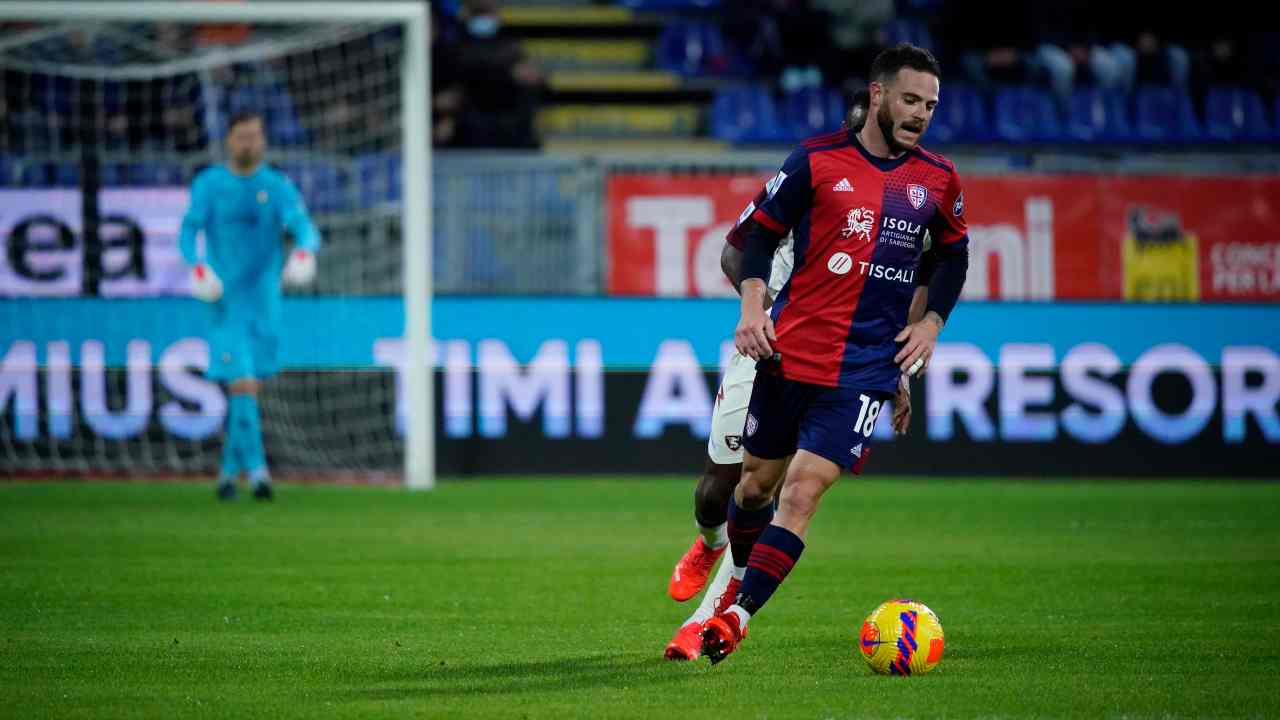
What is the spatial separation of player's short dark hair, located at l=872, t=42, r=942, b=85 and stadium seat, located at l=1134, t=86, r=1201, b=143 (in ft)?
49.6

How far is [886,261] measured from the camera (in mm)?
6641

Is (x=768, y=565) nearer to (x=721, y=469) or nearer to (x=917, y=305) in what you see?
(x=917, y=305)

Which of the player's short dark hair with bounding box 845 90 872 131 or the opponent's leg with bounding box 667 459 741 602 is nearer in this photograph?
the player's short dark hair with bounding box 845 90 872 131

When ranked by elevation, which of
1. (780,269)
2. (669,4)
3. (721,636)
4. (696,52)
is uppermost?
(669,4)

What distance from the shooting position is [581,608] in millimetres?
8188

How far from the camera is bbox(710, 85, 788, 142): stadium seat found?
20.6 m

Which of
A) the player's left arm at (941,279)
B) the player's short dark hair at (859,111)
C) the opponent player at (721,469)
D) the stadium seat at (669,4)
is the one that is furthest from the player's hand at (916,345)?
the stadium seat at (669,4)

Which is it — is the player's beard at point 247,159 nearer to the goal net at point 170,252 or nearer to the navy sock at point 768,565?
the goal net at point 170,252

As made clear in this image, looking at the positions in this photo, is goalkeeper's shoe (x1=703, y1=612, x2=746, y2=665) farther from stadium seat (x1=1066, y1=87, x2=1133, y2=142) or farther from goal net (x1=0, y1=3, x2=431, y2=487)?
stadium seat (x1=1066, y1=87, x2=1133, y2=142)

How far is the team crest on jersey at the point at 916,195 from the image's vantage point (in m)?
6.63

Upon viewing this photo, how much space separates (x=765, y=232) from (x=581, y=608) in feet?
7.25

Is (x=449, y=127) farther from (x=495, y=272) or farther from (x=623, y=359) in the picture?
(x=623, y=359)

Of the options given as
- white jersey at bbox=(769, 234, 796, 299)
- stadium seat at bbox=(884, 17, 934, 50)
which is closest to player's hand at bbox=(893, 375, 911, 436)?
white jersey at bbox=(769, 234, 796, 299)

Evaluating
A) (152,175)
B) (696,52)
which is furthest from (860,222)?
(696,52)
